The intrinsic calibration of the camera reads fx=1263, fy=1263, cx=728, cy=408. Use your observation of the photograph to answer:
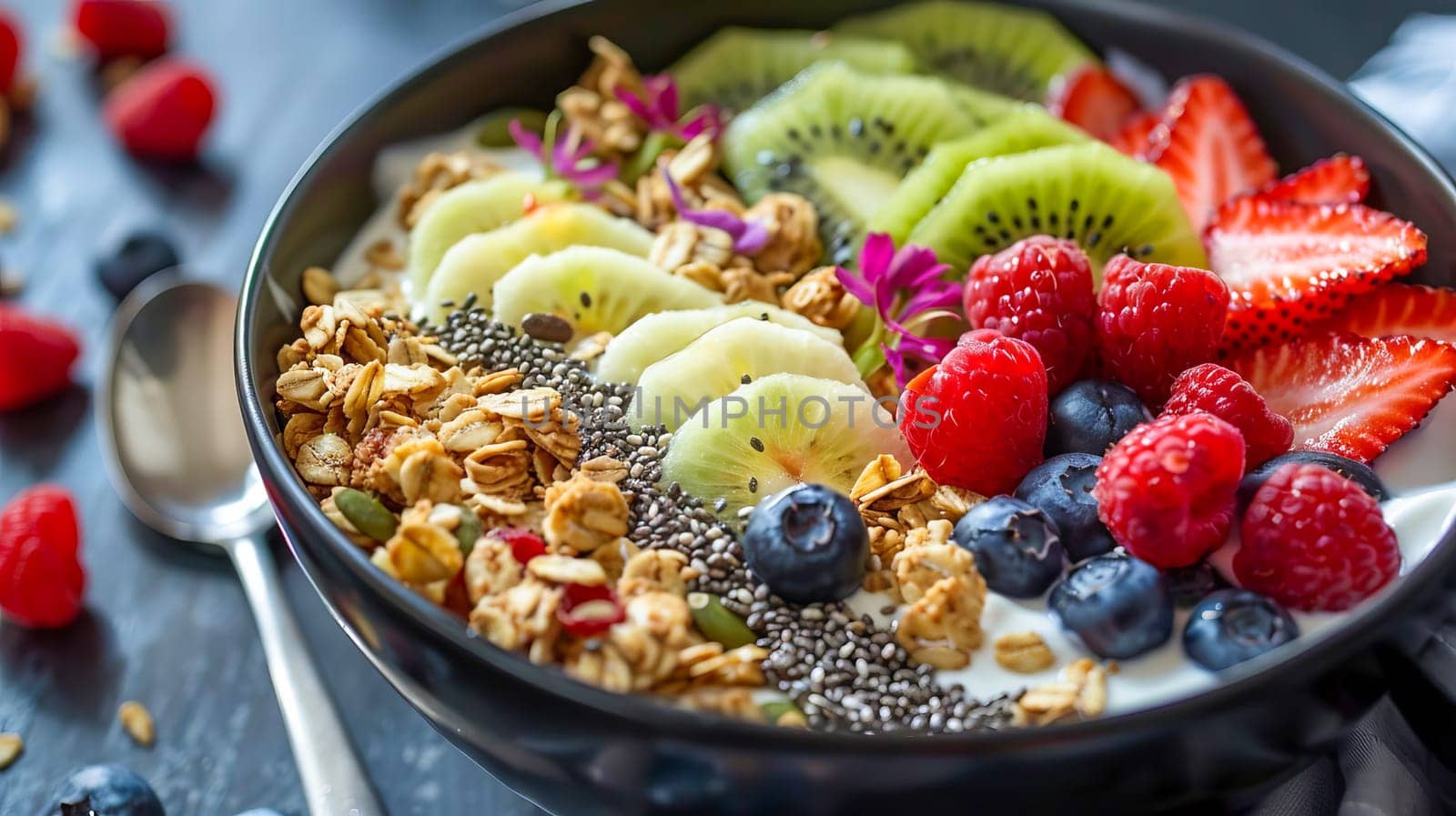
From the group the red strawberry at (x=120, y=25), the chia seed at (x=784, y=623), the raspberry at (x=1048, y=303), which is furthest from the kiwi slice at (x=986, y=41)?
the red strawberry at (x=120, y=25)

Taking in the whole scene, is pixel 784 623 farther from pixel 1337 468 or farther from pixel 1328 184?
pixel 1328 184

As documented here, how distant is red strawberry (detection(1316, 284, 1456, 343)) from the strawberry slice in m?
0.15

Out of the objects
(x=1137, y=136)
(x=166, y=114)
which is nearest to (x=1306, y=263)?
(x=1137, y=136)

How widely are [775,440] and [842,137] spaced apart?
1.99 ft

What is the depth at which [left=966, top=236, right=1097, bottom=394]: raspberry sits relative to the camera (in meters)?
1.37

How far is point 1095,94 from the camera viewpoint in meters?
1.83

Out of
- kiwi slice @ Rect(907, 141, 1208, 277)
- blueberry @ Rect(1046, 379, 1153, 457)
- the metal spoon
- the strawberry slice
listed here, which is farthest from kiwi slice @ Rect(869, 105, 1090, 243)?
the metal spoon

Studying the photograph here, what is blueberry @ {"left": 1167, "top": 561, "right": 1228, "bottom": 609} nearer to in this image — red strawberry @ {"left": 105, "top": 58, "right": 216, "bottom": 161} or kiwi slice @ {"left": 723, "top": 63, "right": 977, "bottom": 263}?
kiwi slice @ {"left": 723, "top": 63, "right": 977, "bottom": 263}

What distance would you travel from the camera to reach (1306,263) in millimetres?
1489

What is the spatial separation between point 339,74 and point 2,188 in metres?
0.61

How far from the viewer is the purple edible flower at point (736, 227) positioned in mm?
1574

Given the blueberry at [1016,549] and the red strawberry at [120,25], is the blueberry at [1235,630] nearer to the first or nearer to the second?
the blueberry at [1016,549]

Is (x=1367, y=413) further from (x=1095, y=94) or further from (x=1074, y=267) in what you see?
(x=1095, y=94)

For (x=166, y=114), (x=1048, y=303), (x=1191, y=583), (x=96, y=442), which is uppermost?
(x=1048, y=303)
